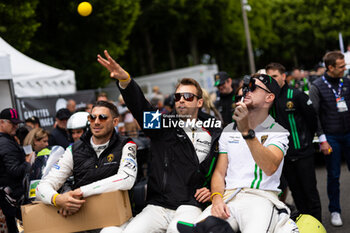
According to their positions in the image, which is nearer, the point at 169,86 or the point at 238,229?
the point at 238,229

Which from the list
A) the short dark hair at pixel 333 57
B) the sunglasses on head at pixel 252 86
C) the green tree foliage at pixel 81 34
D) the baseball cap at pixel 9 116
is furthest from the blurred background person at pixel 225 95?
the green tree foliage at pixel 81 34

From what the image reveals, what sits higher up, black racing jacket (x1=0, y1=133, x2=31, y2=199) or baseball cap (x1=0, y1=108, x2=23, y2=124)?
baseball cap (x1=0, y1=108, x2=23, y2=124)

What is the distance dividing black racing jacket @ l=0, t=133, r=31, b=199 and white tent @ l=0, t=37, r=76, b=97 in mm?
4105

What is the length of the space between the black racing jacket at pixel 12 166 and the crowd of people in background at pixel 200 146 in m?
0.01

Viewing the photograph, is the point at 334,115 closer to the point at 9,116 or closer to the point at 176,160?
the point at 176,160

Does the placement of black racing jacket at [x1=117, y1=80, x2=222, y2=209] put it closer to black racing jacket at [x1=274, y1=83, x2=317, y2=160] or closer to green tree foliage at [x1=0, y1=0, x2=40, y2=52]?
black racing jacket at [x1=274, y1=83, x2=317, y2=160]

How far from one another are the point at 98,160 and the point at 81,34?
19971mm

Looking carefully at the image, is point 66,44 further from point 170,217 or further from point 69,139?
point 170,217

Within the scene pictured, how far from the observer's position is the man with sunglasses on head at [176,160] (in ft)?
12.6

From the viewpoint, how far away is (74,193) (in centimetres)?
376

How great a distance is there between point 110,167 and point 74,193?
17.8 inches

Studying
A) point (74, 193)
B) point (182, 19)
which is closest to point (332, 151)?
point (74, 193)

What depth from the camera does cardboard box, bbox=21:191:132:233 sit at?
12.2 ft

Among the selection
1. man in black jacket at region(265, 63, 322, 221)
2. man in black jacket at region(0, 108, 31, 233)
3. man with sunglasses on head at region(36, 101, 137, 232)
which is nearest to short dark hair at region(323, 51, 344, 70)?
man in black jacket at region(265, 63, 322, 221)
